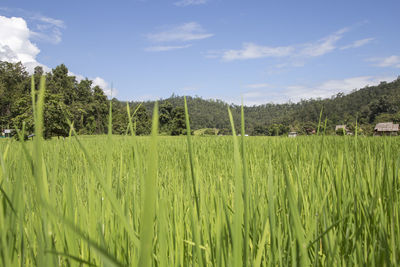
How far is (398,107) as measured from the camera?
43375 mm

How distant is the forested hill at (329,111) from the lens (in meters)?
40.9

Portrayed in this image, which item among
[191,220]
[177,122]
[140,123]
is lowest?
[191,220]

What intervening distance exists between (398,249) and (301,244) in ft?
2.11

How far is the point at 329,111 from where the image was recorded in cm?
5547

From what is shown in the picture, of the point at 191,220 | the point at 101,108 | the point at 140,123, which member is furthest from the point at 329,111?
the point at 191,220

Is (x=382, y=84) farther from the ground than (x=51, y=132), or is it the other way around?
(x=382, y=84)

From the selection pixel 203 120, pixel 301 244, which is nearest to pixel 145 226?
pixel 301 244

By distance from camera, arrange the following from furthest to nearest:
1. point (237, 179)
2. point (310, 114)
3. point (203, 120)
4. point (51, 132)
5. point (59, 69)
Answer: point (203, 120), point (310, 114), point (59, 69), point (51, 132), point (237, 179)

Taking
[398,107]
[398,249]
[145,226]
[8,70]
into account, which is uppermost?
[8,70]

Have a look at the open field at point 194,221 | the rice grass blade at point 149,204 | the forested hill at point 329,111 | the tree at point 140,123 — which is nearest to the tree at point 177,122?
the forested hill at point 329,111

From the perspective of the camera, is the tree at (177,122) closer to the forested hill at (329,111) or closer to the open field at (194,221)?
the forested hill at (329,111)

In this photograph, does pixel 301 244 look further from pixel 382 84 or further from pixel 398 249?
pixel 382 84

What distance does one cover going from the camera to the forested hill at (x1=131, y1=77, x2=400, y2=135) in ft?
134

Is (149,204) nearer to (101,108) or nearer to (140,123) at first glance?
(140,123)
